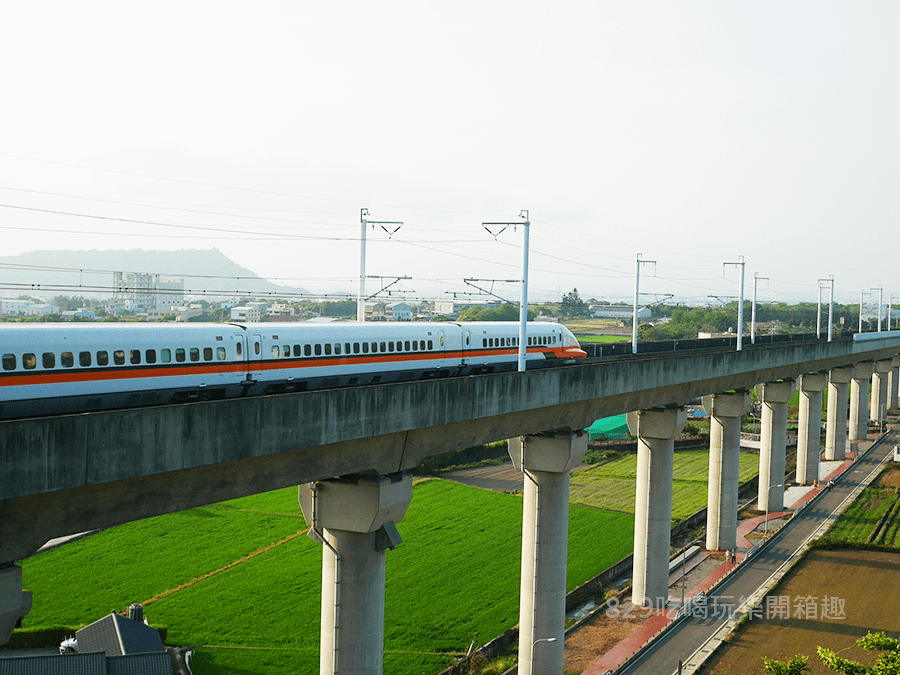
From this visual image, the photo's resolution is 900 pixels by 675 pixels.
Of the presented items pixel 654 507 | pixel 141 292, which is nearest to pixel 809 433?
pixel 654 507

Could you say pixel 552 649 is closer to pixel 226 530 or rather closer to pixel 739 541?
pixel 739 541

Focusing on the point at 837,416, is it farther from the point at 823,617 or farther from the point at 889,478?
the point at 823,617

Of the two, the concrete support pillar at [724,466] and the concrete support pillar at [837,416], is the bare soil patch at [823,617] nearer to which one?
the concrete support pillar at [724,466]

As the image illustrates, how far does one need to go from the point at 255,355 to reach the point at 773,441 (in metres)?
53.7

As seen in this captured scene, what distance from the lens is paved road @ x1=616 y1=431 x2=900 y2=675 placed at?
37.3 metres

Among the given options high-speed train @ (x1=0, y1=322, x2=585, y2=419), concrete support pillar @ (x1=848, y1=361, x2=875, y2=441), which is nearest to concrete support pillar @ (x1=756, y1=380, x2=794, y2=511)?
concrete support pillar @ (x1=848, y1=361, x2=875, y2=441)

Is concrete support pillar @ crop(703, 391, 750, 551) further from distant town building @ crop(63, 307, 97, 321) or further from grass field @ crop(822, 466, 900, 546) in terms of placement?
distant town building @ crop(63, 307, 97, 321)

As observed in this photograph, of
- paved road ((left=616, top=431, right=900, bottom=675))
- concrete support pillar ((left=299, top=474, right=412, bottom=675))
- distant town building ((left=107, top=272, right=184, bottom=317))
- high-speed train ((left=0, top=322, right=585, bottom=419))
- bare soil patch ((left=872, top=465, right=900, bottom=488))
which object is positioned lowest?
paved road ((left=616, top=431, right=900, bottom=675))

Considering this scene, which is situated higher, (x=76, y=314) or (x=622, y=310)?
(x=622, y=310)

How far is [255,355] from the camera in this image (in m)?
26.2

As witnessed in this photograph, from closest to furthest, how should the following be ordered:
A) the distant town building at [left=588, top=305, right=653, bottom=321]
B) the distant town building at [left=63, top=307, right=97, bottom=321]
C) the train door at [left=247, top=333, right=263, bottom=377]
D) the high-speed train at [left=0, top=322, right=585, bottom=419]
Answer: the high-speed train at [left=0, top=322, right=585, bottom=419], the train door at [left=247, top=333, right=263, bottom=377], the distant town building at [left=63, top=307, right=97, bottom=321], the distant town building at [left=588, top=305, right=653, bottom=321]

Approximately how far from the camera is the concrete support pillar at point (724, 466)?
55.0 meters

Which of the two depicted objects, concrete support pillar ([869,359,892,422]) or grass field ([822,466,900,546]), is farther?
concrete support pillar ([869,359,892,422])

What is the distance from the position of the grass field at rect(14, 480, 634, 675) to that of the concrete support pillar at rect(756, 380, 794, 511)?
464 inches
